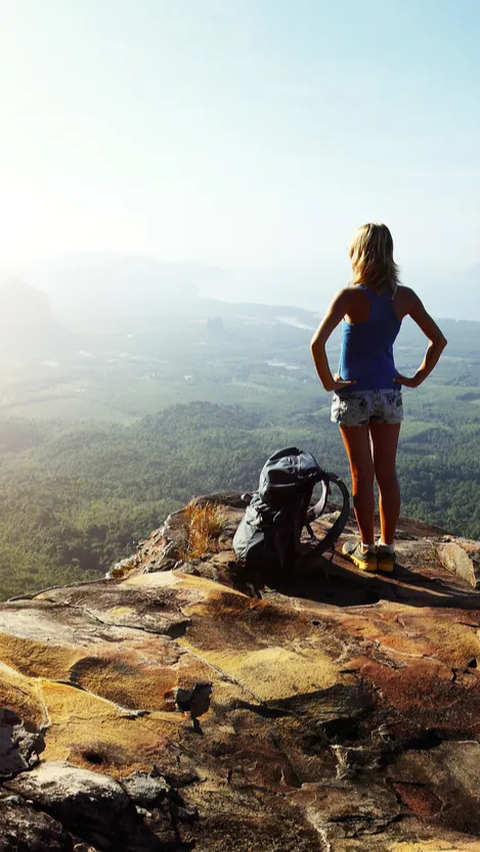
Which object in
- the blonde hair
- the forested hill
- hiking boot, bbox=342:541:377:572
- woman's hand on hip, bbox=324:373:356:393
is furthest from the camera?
the forested hill

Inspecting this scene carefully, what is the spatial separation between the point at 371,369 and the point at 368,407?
31 centimetres

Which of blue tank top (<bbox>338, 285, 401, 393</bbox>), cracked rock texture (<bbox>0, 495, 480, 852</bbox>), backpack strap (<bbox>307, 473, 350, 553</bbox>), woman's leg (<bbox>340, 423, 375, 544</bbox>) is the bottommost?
cracked rock texture (<bbox>0, 495, 480, 852</bbox>)

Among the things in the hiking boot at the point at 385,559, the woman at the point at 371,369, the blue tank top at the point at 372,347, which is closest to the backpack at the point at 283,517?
the woman at the point at 371,369

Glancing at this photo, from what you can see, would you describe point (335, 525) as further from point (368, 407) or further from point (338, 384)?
point (338, 384)

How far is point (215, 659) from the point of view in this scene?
383 centimetres

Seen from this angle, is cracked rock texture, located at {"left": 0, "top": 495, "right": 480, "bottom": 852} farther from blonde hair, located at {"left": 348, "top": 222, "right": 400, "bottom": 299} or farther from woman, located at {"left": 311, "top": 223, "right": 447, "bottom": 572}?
blonde hair, located at {"left": 348, "top": 222, "right": 400, "bottom": 299}

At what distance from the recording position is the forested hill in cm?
5406

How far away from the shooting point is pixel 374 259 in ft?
16.0

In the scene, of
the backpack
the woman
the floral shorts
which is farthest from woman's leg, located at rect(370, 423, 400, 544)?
the backpack

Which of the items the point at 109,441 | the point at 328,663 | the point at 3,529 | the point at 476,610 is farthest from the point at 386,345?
the point at 109,441

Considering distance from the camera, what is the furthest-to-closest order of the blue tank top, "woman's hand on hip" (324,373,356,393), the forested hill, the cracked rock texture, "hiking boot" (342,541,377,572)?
the forested hill
"hiking boot" (342,541,377,572)
"woman's hand on hip" (324,373,356,393)
the blue tank top
the cracked rock texture

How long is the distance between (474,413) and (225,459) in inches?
2594

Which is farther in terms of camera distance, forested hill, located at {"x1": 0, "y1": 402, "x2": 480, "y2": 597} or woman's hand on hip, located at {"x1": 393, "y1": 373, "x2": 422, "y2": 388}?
forested hill, located at {"x1": 0, "y1": 402, "x2": 480, "y2": 597}

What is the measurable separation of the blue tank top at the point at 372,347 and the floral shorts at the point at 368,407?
0.17ft
